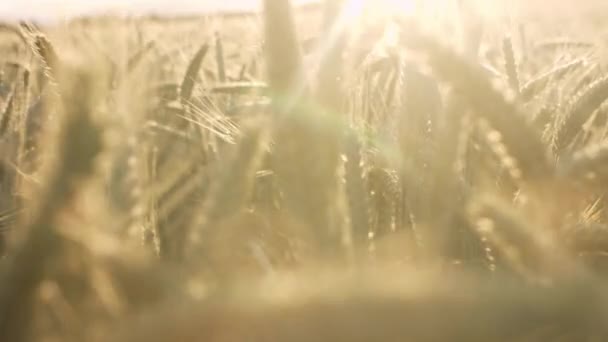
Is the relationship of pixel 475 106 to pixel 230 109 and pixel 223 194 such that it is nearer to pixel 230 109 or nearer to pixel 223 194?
pixel 223 194

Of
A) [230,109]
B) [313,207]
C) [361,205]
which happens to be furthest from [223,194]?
[230,109]

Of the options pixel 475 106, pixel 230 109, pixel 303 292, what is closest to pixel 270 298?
pixel 303 292

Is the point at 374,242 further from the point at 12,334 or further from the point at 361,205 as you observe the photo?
the point at 12,334

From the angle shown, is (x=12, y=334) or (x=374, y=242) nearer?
(x=12, y=334)

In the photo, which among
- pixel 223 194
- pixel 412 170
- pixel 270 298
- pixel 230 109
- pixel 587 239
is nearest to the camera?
pixel 270 298

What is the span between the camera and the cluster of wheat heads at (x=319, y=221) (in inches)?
9.4

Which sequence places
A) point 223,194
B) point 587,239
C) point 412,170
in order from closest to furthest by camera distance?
point 223,194 → point 587,239 → point 412,170

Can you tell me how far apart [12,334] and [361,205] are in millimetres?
306

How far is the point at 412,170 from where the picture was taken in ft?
2.40

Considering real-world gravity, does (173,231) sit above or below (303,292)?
above

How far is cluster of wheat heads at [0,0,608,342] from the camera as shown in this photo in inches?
9.4

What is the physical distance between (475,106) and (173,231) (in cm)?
42

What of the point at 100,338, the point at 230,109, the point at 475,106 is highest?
the point at 230,109

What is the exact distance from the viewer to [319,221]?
42 cm
